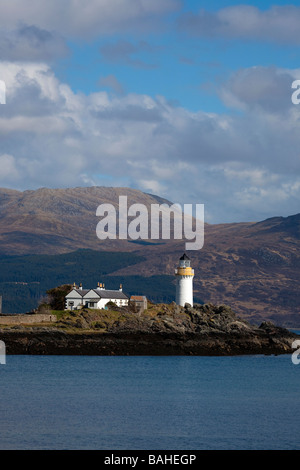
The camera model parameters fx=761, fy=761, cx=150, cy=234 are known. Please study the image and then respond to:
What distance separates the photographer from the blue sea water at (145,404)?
3875 centimetres

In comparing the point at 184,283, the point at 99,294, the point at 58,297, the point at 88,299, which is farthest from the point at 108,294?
the point at 184,283

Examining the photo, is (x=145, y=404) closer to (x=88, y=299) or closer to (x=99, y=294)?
(x=88, y=299)

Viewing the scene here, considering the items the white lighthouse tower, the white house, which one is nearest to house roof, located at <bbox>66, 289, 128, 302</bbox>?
the white house

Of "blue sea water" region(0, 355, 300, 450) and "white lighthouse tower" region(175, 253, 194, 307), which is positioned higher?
"white lighthouse tower" region(175, 253, 194, 307)

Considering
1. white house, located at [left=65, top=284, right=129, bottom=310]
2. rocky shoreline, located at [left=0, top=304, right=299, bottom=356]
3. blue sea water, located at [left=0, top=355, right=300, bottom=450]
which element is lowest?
blue sea water, located at [left=0, top=355, right=300, bottom=450]

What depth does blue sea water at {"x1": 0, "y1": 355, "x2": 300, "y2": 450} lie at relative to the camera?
127 feet

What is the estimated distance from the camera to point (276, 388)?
62875 millimetres

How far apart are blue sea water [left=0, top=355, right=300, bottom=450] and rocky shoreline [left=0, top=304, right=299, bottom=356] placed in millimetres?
1570

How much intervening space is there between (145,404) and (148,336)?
30.5m

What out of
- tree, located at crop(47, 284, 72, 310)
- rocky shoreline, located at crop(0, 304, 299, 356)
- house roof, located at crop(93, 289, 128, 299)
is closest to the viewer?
rocky shoreline, located at crop(0, 304, 299, 356)

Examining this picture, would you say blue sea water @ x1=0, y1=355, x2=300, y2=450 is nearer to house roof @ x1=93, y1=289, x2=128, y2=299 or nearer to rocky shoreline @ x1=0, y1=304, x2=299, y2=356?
rocky shoreline @ x1=0, y1=304, x2=299, y2=356

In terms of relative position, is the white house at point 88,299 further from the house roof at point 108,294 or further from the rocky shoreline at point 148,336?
the rocky shoreline at point 148,336

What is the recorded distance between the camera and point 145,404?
51.5 metres

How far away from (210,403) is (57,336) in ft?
96.3
